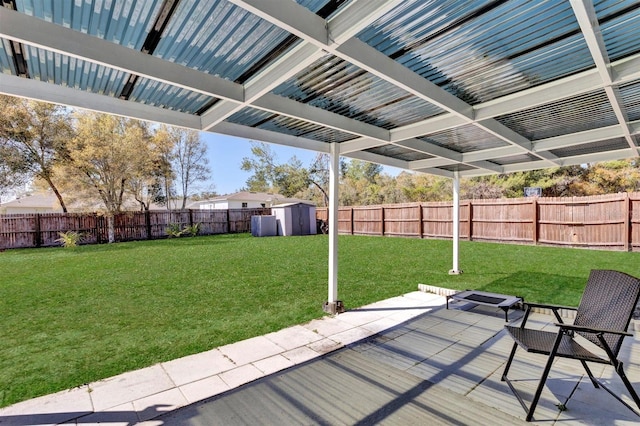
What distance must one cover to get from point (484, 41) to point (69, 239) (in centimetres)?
1601

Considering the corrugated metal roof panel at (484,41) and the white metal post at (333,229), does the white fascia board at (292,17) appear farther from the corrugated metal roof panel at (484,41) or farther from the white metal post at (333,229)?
the white metal post at (333,229)

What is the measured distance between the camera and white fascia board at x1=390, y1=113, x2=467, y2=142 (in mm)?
3237

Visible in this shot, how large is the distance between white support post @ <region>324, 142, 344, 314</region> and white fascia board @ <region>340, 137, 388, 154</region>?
9cm

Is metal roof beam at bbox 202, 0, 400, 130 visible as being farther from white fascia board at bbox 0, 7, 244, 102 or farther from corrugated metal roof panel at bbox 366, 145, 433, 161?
corrugated metal roof panel at bbox 366, 145, 433, 161

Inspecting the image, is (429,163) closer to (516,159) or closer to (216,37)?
(516,159)

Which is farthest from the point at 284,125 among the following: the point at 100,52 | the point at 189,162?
the point at 189,162

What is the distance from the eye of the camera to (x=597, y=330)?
6.48ft

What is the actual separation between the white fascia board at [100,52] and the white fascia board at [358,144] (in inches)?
→ 78.5

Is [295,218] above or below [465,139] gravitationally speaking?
below

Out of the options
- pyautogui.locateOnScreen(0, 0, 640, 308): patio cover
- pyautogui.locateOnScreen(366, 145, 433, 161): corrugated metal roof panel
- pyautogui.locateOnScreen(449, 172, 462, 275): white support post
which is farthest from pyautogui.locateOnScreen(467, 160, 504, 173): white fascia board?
pyautogui.locateOnScreen(0, 0, 640, 308): patio cover

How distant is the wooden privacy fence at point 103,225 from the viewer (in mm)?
13203

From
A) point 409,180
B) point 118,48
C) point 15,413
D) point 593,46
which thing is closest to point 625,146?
point 593,46

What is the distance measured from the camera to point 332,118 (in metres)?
3.27

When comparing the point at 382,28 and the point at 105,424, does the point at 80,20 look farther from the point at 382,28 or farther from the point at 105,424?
the point at 105,424
